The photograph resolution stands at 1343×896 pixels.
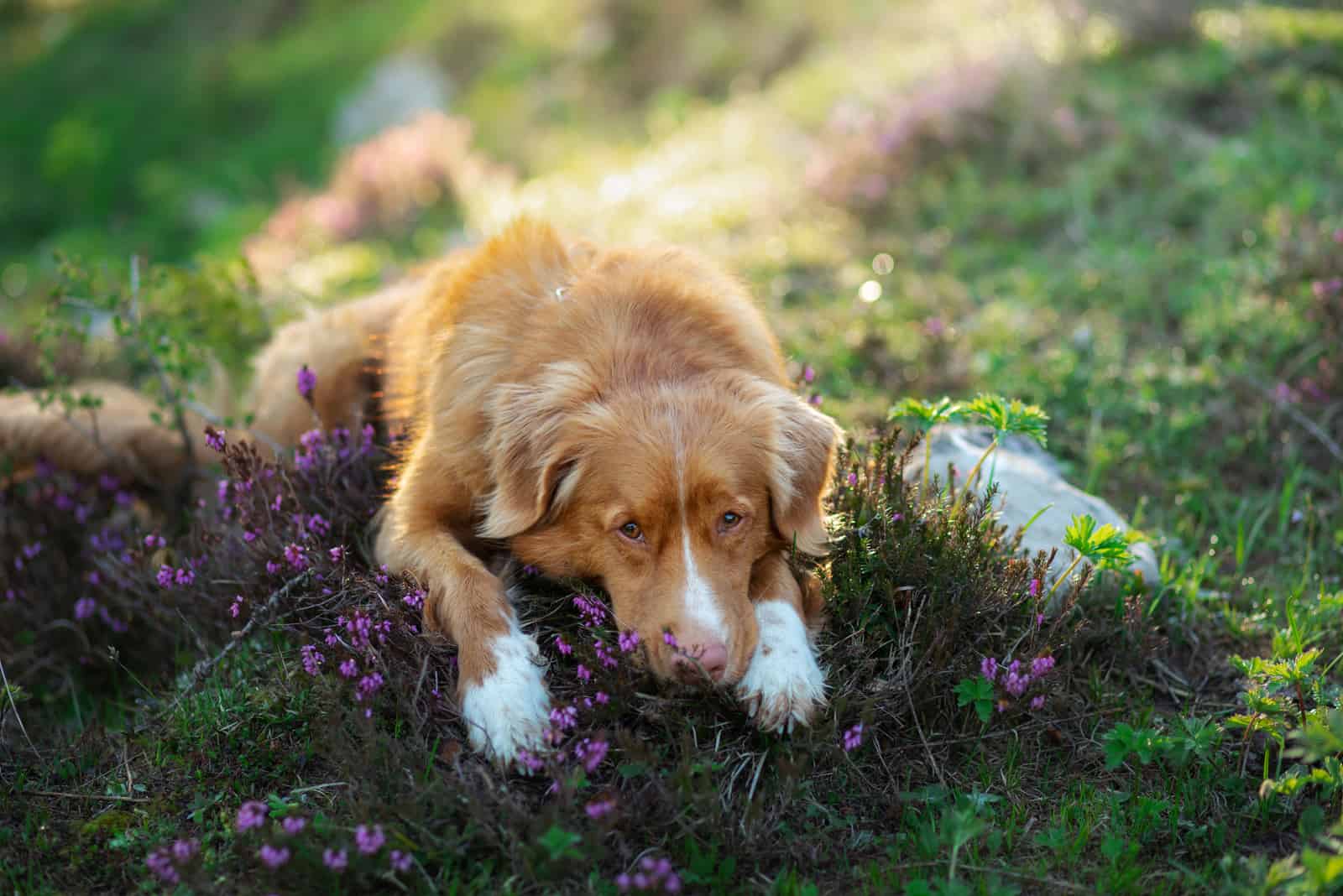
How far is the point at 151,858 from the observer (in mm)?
2625

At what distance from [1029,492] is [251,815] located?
2.88 metres

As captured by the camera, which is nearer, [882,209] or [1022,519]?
[1022,519]

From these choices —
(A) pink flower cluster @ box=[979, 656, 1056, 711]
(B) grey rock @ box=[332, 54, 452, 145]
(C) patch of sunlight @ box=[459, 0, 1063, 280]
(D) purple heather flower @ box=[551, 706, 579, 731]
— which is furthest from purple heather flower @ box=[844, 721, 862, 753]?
(B) grey rock @ box=[332, 54, 452, 145]

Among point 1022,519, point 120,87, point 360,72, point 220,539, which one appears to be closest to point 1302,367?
point 1022,519

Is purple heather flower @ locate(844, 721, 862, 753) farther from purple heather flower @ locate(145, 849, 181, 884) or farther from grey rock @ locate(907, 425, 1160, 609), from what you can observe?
purple heather flower @ locate(145, 849, 181, 884)

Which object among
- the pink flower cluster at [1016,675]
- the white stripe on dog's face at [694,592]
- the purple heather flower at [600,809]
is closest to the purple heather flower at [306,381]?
the white stripe on dog's face at [694,592]

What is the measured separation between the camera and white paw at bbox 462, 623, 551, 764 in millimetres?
2979

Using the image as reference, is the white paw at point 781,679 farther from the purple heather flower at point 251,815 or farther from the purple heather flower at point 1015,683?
the purple heather flower at point 251,815

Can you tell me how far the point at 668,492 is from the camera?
316cm

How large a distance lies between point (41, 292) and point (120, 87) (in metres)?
10.8

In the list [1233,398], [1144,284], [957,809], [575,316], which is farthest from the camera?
[1144,284]

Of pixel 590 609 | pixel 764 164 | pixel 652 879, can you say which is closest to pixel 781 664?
pixel 590 609

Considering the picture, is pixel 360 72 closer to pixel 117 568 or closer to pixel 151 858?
pixel 117 568

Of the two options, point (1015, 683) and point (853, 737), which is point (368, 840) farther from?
point (1015, 683)
